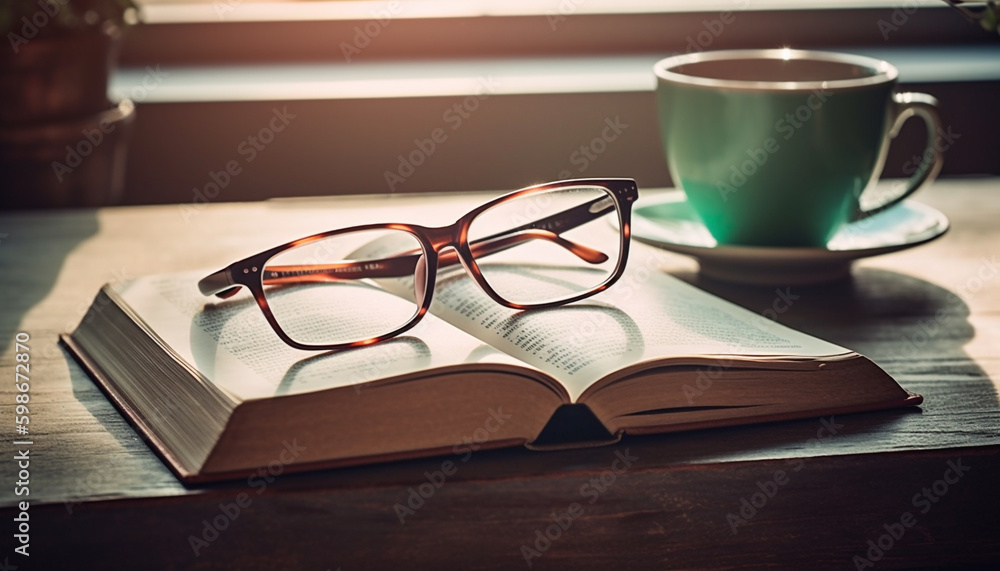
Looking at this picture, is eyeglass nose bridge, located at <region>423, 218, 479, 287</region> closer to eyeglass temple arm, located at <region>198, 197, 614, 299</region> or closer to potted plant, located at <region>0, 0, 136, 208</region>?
eyeglass temple arm, located at <region>198, 197, 614, 299</region>

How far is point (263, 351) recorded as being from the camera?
527mm

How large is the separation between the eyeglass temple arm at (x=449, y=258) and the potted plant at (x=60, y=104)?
0.93 meters

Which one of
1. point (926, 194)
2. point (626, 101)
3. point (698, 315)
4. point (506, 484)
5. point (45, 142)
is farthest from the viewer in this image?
point (626, 101)

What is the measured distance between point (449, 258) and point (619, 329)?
0.18 metres

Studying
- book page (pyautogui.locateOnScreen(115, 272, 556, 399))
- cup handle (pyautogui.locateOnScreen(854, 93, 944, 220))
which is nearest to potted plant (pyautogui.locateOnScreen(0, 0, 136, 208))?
book page (pyautogui.locateOnScreen(115, 272, 556, 399))

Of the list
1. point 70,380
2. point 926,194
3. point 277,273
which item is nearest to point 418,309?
point 277,273

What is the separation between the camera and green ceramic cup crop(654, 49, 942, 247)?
2.38ft

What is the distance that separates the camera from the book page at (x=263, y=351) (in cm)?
47

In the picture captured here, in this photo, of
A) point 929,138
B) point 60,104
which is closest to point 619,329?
point 929,138

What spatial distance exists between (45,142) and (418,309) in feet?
3.55

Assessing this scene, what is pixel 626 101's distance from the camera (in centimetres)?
168

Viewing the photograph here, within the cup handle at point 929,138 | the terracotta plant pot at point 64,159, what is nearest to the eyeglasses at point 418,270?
the cup handle at point 929,138

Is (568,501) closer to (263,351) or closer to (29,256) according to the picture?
(263,351)

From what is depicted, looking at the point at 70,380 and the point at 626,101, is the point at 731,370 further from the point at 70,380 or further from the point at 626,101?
the point at 626,101
